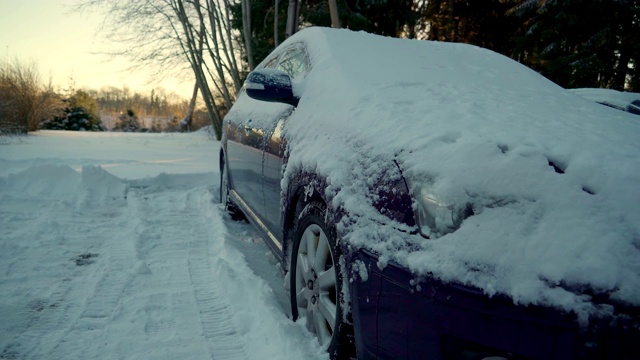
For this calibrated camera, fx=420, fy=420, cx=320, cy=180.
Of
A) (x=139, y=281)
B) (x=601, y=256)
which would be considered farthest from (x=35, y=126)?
(x=601, y=256)

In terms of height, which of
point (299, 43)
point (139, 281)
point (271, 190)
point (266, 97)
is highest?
point (299, 43)

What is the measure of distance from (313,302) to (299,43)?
1.87 m

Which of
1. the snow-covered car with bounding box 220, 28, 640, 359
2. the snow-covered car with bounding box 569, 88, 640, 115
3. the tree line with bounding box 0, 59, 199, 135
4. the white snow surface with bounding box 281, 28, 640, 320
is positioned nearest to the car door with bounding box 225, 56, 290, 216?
the snow-covered car with bounding box 220, 28, 640, 359

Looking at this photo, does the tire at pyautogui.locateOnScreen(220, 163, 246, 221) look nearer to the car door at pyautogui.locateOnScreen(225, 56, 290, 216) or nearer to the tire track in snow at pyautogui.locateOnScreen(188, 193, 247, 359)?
the car door at pyautogui.locateOnScreen(225, 56, 290, 216)

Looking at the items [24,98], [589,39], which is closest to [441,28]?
[589,39]

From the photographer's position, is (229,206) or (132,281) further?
(229,206)

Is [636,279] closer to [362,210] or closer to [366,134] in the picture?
[362,210]

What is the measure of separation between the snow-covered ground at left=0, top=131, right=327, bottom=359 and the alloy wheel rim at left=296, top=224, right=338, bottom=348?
97mm

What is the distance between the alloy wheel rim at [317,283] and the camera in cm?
175

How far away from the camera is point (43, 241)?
139 inches

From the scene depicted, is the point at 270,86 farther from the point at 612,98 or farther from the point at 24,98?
the point at 24,98

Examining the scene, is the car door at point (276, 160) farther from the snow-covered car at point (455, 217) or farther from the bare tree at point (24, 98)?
the bare tree at point (24, 98)

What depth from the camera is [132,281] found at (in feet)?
9.29

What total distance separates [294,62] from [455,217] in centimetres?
208
